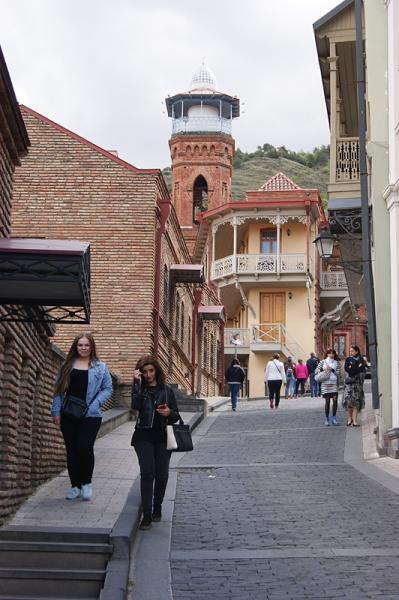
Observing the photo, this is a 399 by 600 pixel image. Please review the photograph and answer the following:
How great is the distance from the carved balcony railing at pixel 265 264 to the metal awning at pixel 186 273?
56.7 feet

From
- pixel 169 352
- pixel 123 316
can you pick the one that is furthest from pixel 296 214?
pixel 123 316

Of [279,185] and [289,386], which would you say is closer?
[289,386]

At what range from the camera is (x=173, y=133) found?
225 feet

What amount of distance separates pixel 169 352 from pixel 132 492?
17.3 meters

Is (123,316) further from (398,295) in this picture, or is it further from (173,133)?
(173,133)

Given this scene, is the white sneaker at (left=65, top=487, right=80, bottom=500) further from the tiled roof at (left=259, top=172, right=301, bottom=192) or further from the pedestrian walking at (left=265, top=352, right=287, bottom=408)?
the tiled roof at (left=259, top=172, right=301, bottom=192)

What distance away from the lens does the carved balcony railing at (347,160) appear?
20.6 meters

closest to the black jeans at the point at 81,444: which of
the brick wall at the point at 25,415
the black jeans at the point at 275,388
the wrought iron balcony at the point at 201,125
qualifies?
the brick wall at the point at 25,415

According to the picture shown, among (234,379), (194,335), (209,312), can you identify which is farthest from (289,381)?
(234,379)

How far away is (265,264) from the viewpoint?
46.9m

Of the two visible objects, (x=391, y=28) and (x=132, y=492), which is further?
(x=391, y=28)

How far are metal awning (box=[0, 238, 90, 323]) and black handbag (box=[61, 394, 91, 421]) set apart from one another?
1.44 meters

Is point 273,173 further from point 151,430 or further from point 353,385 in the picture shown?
point 151,430

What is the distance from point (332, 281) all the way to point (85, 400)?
4151 centimetres
